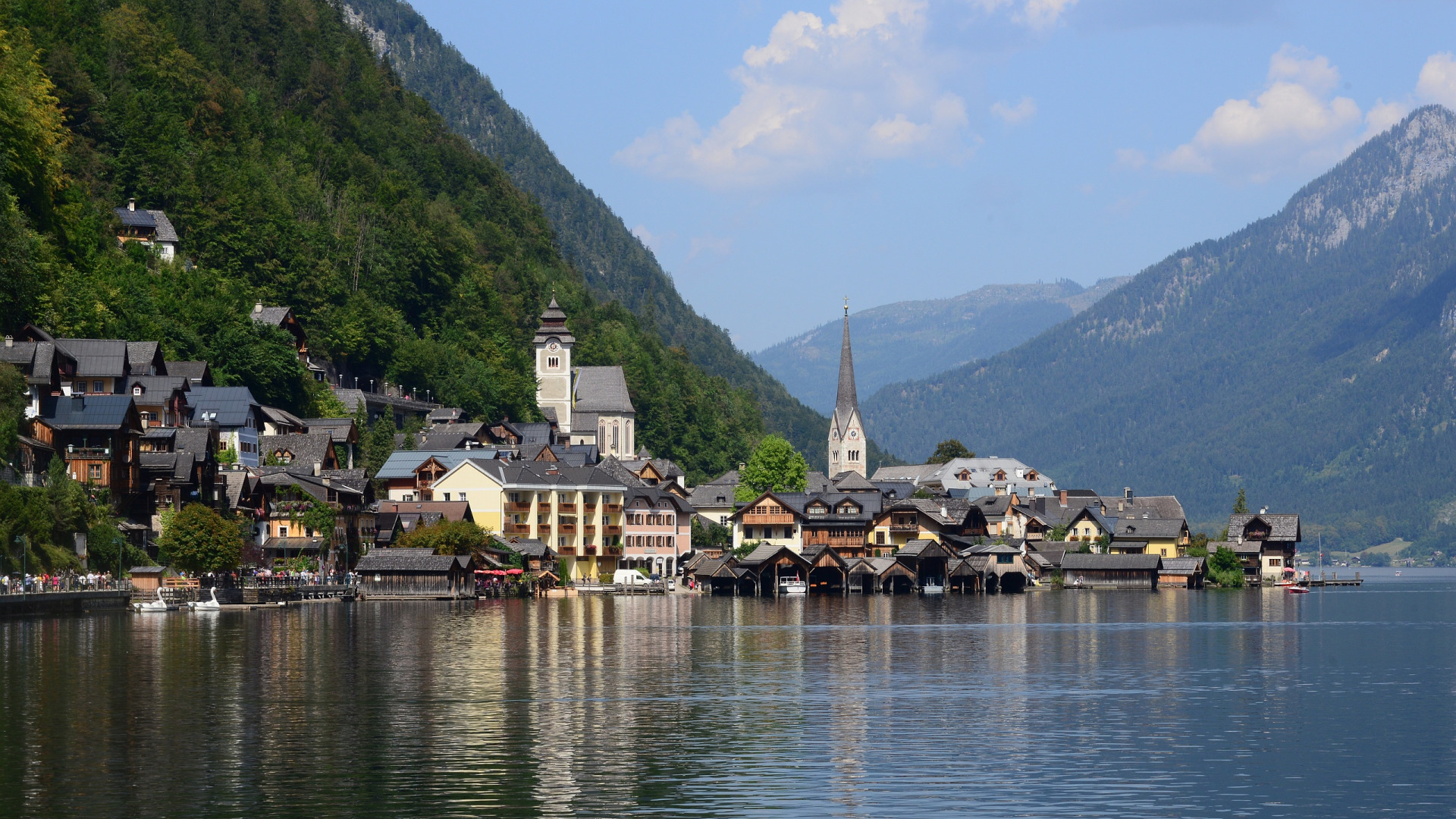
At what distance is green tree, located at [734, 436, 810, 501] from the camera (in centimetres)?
17162

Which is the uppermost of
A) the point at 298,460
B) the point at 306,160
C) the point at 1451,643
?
the point at 306,160

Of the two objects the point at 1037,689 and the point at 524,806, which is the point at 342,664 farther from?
the point at 524,806

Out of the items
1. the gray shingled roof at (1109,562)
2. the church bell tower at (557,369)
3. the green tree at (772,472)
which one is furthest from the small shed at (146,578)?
the church bell tower at (557,369)

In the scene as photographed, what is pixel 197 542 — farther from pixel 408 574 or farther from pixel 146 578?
pixel 408 574

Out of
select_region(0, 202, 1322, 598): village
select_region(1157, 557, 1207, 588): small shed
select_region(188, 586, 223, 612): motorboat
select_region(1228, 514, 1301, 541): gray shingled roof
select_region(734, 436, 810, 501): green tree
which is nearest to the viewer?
select_region(188, 586, 223, 612): motorboat

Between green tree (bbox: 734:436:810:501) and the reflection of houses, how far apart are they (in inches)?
1721

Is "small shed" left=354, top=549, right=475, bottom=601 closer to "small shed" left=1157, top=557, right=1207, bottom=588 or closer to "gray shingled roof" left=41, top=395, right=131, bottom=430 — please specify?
"gray shingled roof" left=41, top=395, right=131, bottom=430

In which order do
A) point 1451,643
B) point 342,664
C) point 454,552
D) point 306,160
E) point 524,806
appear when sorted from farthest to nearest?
point 306,160 < point 454,552 < point 1451,643 < point 342,664 < point 524,806

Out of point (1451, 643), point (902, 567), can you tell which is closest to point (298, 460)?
point (902, 567)

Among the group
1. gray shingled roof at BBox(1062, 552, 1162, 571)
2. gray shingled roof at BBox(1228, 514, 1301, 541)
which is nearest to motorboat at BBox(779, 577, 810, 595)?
gray shingled roof at BBox(1062, 552, 1162, 571)

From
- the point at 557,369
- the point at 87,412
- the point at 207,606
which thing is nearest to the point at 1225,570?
the point at 557,369

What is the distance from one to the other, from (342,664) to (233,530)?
144 feet

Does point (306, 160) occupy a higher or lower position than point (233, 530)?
higher

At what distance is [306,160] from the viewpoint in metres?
188
